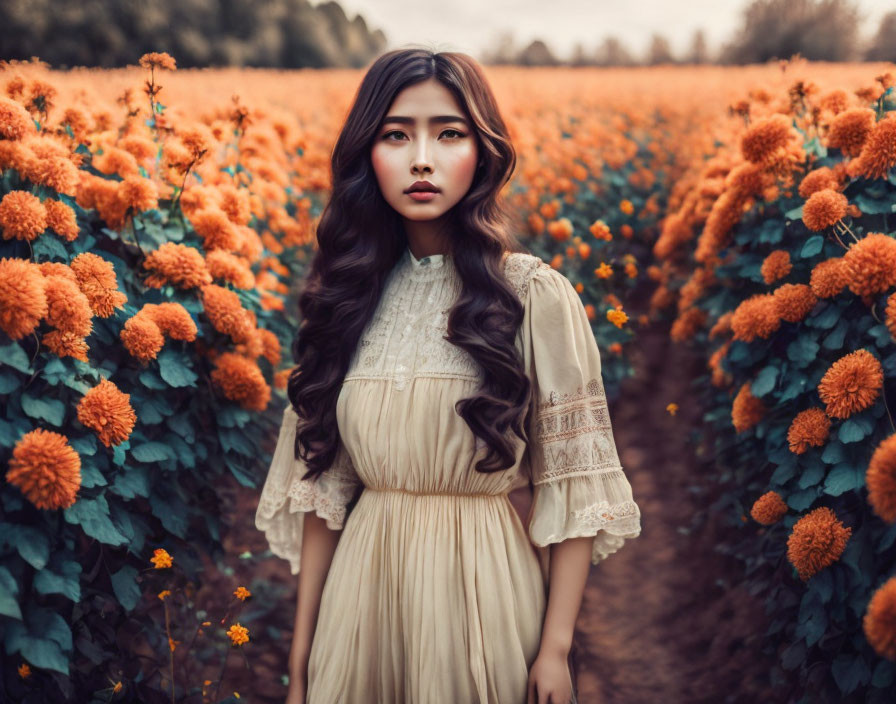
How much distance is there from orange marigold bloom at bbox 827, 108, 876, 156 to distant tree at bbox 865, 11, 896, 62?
19.1ft

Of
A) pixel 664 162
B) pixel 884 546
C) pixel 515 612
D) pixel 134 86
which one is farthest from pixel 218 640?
pixel 664 162

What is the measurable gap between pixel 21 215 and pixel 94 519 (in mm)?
623

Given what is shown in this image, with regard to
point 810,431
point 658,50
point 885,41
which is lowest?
point 810,431

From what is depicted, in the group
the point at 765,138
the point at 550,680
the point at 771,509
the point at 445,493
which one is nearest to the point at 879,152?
the point at 765,138

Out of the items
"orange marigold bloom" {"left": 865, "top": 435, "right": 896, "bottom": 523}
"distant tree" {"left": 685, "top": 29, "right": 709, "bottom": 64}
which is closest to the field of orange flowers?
"orange marigold bloom" {"left": 865, "top": 435, "right": 896, "bottom": 523}

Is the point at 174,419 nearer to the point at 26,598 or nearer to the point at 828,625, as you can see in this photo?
the point at 26,598

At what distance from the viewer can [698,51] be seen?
18.0m

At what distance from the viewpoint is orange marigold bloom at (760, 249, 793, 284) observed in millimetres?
1970

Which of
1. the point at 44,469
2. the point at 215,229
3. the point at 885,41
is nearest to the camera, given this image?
the point at 44,469

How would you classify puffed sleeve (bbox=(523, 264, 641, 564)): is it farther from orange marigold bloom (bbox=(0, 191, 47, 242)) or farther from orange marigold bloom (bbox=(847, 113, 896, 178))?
orange marigold bloom (bbox=(0, 191, 47, 242))

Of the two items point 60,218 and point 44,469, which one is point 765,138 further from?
point 44,469

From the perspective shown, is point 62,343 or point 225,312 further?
point 225,312

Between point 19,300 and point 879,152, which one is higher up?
point 879,152

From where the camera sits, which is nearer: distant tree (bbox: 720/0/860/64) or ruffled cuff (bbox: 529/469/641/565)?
ruffled cuff (bbox: 529/469/641/565)
